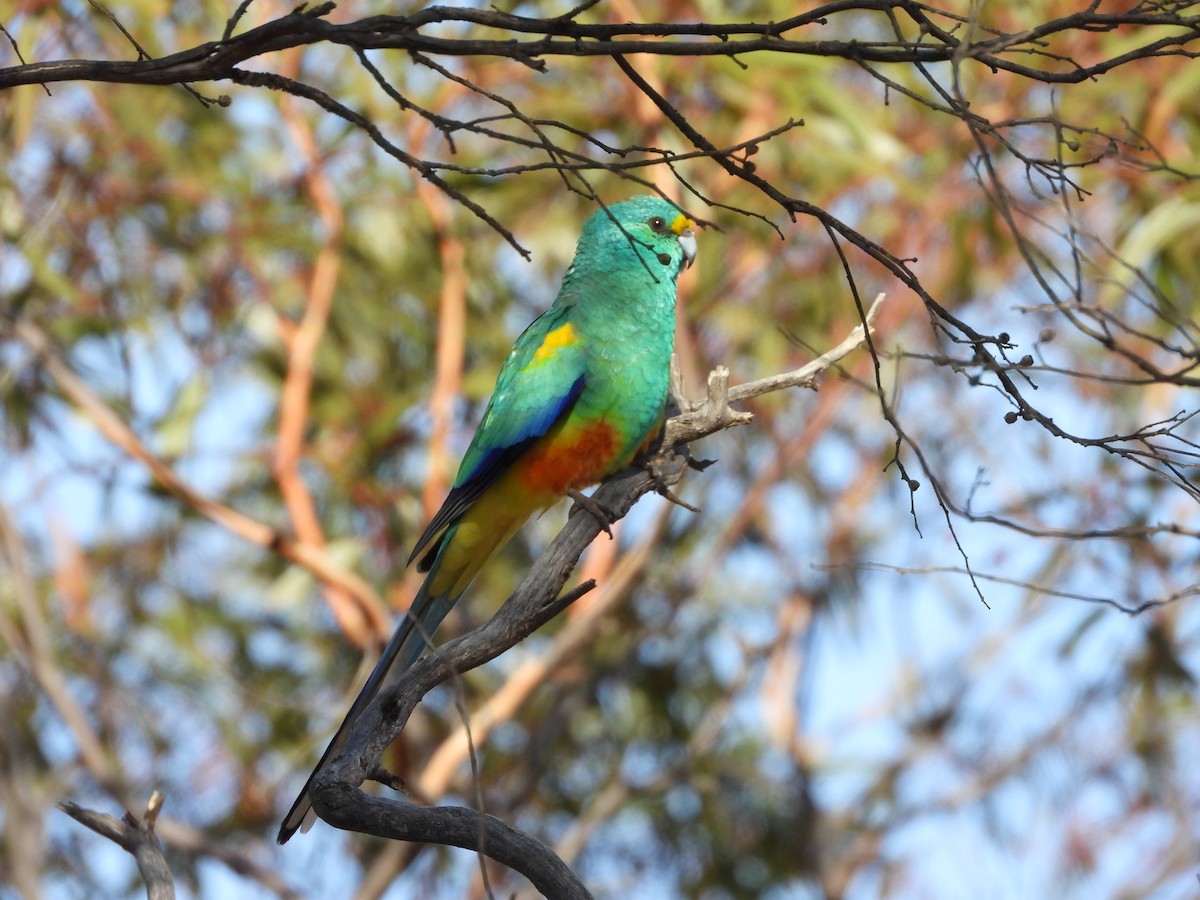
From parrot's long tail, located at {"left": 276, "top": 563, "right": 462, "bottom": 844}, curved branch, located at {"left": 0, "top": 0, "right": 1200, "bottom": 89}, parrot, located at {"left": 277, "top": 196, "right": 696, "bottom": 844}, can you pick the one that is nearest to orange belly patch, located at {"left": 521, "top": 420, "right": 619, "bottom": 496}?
parrot, located at {"left": 277, "top": 196, "right": 696, "bottom": 844}

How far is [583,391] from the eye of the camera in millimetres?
3910

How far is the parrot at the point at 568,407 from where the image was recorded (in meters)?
3.84

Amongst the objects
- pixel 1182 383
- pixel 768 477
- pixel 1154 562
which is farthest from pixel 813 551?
pixel 1182 383

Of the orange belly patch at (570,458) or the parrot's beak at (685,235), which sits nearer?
the orange belly patch at (570,458)

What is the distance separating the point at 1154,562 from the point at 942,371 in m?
1.58

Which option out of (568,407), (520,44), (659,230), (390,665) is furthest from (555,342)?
(520,44)

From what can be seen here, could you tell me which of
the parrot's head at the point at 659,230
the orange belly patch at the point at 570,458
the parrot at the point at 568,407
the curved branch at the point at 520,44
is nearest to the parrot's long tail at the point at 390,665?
the parrot at the point at 568,407

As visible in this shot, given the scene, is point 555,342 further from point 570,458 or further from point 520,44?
point 520,44

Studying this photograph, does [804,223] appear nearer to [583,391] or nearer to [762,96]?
[762,96]

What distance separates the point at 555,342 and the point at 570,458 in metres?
0.38

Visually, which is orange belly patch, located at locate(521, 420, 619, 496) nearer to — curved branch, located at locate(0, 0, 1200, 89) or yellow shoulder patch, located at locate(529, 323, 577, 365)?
yellow shoulder patch, located at locate(529, 323, 577, 365)

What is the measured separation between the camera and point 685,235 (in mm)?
4254

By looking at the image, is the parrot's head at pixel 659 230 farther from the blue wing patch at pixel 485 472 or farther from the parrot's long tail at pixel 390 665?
the parrot's long tail at pixel 390 665

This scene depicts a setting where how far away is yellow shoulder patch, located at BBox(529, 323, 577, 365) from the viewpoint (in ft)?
13.2
